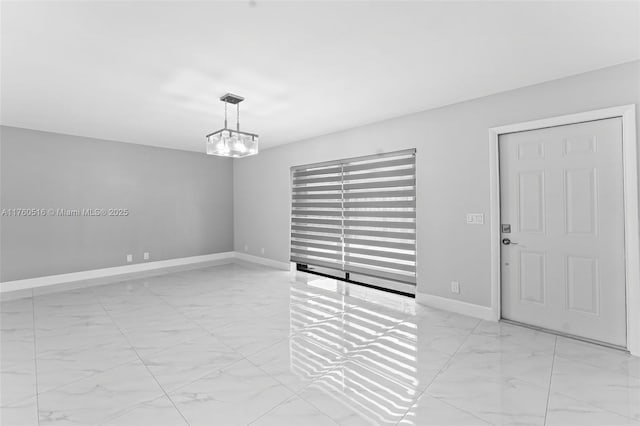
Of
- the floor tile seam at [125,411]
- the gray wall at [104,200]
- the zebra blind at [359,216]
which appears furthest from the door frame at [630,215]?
the gray wall at [104,200]

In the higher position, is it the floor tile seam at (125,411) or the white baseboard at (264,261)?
the white baseboard at (264,261)

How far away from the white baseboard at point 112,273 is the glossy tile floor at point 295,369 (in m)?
0.89

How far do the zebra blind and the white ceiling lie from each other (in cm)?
104

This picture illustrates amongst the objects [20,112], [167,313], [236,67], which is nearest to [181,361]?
[167,313]

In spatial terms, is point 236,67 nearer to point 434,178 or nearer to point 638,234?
point 434,178

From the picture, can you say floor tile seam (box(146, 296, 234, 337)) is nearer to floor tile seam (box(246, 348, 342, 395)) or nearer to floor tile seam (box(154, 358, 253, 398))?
floor tile seam (box(154, 358, 253, 398))

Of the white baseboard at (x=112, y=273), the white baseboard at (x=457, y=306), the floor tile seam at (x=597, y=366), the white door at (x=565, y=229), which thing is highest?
the white door at (x=565, y=229)

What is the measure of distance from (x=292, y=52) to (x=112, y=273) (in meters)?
5.53

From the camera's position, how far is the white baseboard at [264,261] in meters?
6.33

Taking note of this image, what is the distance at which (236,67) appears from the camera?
279 cm

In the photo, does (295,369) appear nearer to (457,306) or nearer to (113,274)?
(457,306)

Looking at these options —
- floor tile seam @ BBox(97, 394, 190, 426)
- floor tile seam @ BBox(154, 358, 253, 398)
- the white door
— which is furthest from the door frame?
floor tile seam @ BBox(97, 394, 190, 426)

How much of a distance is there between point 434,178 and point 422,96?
105cm

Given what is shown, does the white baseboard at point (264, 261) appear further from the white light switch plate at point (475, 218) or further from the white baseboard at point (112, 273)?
the white light switch plate at point (475, 218)
